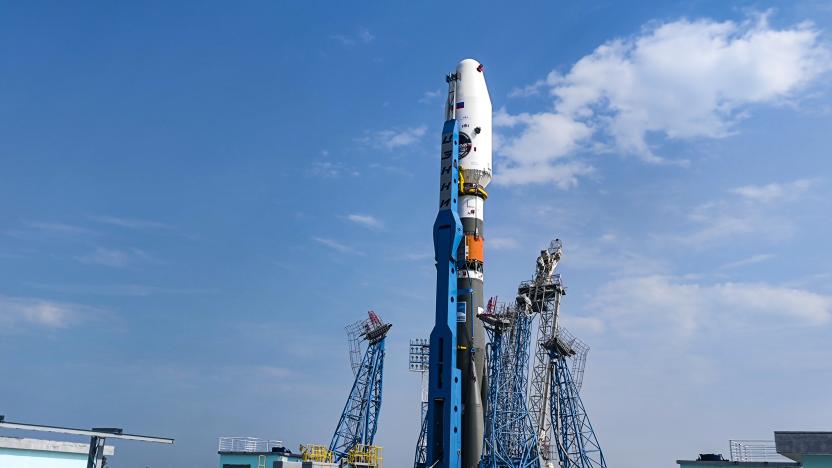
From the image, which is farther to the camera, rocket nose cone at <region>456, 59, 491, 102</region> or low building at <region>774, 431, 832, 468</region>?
rocket nose cone at <region>456, 59, 491, 102</region>

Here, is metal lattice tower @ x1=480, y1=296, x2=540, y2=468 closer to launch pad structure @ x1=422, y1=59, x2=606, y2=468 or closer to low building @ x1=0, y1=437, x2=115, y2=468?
launch pad structure @ x1=422, y1=59, x2=606, y2=468

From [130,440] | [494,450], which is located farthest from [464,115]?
[130,440]

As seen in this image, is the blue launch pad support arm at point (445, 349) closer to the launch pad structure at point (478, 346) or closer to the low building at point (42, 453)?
the launch pad structure at point (478, 346)

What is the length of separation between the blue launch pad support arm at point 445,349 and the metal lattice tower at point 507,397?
6.49 meters

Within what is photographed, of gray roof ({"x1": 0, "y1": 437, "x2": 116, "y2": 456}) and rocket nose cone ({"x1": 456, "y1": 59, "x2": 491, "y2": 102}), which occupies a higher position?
rocket nose cone ({"x1": 456, "y1": 59, "x2": 491, "y2": 102})

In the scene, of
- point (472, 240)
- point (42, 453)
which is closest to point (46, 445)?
point (42, 453)

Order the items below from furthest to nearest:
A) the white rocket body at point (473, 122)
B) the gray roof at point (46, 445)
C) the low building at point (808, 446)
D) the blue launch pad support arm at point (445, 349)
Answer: the white rocket body at point (473, 122) < the blue launch pad support arm at point (445, 349) < the low building at point (808, 446) < the gray roof at point (46, 445)

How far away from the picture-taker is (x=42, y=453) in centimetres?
3123

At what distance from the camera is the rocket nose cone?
57.5m

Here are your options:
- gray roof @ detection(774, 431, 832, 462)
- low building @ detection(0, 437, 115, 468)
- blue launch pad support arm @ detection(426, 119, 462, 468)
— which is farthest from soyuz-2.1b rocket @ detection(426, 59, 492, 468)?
low building @ detection(0, 437, 115, 468)

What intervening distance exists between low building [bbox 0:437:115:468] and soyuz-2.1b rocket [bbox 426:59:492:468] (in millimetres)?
19783

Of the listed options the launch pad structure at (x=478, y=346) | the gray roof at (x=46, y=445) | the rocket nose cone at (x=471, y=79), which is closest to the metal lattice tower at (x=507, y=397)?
the launch pad structure at (x=478, y=346)

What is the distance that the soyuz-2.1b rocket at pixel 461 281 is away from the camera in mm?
44688

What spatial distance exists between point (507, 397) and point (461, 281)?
918 centimetres
